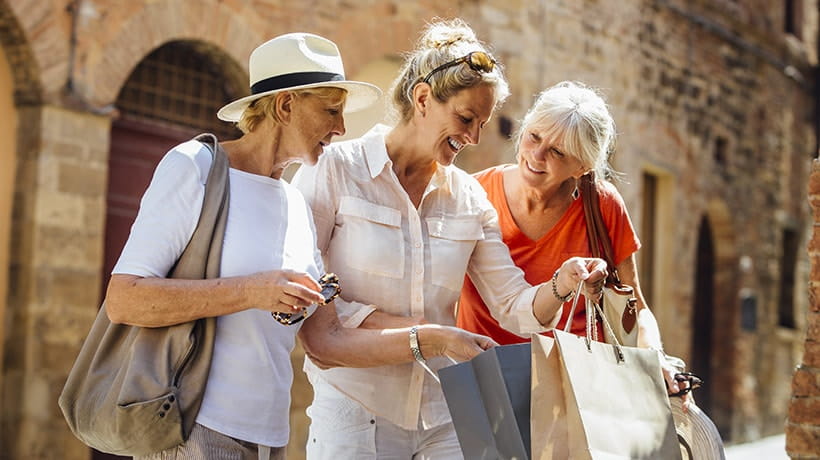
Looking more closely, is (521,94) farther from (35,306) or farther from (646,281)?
(35,306)

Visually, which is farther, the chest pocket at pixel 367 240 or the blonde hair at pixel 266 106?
the chest pocket at pixel 367 240

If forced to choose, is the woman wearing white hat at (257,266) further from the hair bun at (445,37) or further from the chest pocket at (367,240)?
the hair bun at (445,37)

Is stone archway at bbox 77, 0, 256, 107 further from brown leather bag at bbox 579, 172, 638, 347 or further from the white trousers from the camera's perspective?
the white trousers

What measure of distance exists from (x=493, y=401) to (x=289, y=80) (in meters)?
0.85

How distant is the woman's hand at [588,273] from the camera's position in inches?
114

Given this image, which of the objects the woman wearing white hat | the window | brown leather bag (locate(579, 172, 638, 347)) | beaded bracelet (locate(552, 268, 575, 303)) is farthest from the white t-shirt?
the window

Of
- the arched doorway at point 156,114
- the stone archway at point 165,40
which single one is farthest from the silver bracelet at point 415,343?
the arched doorway at point 156,114

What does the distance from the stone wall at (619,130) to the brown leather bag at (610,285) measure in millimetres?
931

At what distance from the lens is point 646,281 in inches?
499

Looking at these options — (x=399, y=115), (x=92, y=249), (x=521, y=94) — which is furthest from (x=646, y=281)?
(x=399, y=115)

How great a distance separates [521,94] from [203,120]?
3.05m

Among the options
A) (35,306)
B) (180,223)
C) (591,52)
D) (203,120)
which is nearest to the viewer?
(180,223)

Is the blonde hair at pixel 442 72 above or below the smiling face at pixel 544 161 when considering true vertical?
above

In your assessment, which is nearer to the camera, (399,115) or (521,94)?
(399,115)
